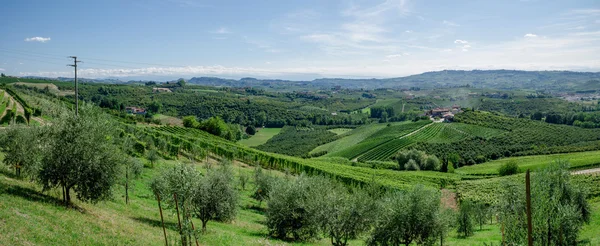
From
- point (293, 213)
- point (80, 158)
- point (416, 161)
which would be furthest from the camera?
point (416, 161)

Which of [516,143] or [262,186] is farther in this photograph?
[516,143]

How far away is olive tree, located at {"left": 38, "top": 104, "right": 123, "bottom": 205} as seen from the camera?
23.4 m

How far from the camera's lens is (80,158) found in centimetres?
2373

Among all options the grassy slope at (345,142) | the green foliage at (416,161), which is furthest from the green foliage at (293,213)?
the grassy slope at (345,142)

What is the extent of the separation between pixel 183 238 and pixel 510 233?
20.7 m

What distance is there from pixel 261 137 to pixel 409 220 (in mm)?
145107

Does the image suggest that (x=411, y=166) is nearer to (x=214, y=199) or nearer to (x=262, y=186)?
(x=262, y=186)

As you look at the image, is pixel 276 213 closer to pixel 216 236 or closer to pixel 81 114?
pixel 216 236

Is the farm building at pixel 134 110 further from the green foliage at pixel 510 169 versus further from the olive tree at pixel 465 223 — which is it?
the olive tree at pixel 465 223

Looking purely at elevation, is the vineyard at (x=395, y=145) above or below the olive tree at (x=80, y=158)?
below

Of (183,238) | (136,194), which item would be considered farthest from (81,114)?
(136,194)

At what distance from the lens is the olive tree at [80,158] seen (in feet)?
76.8

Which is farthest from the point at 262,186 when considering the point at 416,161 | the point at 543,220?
the point at 416,161

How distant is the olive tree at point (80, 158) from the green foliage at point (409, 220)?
Answer: 845 inches
